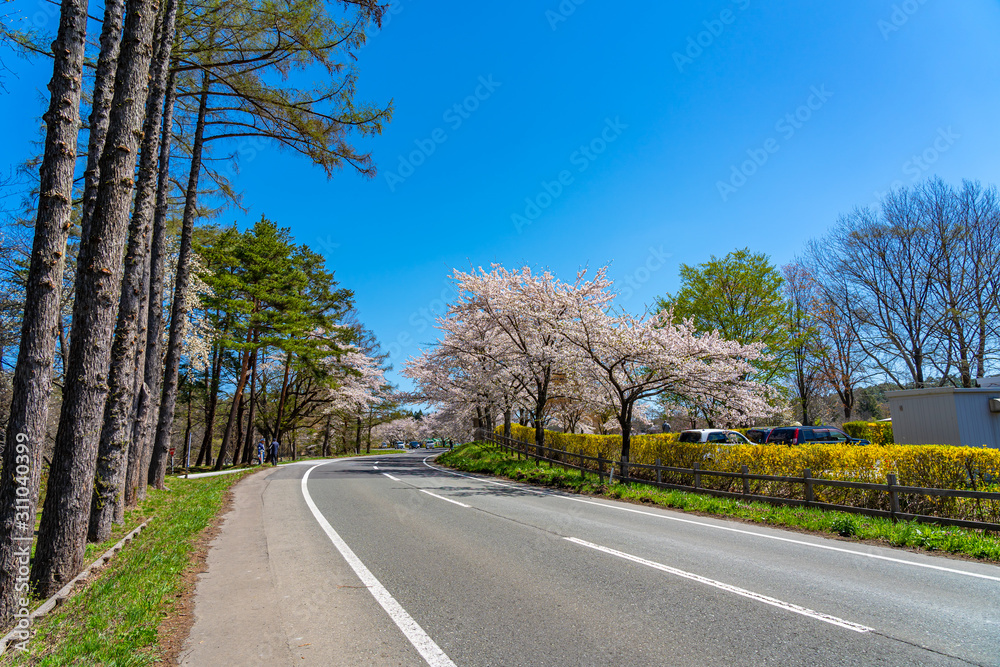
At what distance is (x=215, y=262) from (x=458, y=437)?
79.0 ft

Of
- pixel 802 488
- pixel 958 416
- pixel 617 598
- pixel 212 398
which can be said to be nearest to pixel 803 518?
pixel 802 488

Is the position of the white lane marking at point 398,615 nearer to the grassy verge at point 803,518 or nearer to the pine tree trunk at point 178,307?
the grassy verge at point 803,518

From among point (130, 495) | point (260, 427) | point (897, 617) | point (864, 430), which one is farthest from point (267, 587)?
point (260, 427)

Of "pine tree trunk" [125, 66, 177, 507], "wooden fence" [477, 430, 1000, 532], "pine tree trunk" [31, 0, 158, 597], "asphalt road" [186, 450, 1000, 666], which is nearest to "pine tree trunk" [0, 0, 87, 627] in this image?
"pine tree trunk" [31, 0, 158, 597]

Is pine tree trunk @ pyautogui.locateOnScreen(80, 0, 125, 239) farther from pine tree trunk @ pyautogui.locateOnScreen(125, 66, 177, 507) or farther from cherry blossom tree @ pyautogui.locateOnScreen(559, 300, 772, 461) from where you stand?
cherry blossom tree @ pyautogui.locateOnScreen(559, 300, 772, 461)

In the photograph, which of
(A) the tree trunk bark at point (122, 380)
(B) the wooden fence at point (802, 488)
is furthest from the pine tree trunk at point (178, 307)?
(B) the wooden fence at point (802, 488)

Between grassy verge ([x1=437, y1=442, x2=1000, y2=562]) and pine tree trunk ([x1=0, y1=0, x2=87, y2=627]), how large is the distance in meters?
11.2

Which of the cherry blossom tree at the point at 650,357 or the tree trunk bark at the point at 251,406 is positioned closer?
the cherry blossom tree at the point at 650,357

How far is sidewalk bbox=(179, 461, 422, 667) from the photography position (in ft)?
12.6

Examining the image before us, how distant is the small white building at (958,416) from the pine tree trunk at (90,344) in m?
20.0

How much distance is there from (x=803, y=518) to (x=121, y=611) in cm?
1082

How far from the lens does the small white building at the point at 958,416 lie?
594 inches

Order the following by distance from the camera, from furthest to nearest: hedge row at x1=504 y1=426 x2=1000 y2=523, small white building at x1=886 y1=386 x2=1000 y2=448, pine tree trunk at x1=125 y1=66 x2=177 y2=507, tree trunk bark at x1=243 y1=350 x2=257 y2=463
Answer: tree trunk bark at x1=243 y1=350 x2=257 y2=463 → small white building at x1=886 y1=386 x2=1000 y2=448 → pine tree trunk at x1=125 y1=66 x2=177 y2=507 → hedge row at x1=504 y1=426 x2=1000 y2=523

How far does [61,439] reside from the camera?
5.38 meters
